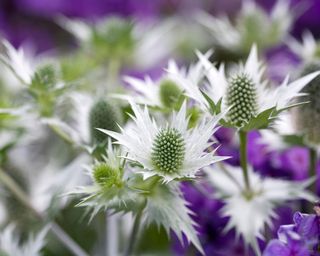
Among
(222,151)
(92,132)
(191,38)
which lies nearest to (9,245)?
(92,132)

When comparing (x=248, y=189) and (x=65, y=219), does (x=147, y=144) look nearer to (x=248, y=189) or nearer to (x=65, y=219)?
(x=248, y=189)

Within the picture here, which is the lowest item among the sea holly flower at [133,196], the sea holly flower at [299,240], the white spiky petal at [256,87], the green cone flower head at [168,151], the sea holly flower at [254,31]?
the sea holly flower at [299,240]

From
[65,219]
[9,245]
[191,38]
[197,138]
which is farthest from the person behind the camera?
[191,38]

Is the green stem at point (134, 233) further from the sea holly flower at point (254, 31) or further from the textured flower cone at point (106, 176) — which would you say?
the sea holly flower at point (254, 31)

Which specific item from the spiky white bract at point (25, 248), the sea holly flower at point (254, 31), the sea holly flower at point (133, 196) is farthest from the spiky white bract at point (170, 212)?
the sea holly flower at point (254, 31)

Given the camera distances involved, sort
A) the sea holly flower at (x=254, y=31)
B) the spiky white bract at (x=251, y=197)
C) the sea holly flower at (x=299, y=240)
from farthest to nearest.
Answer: the sea holly flower at (x=254, y=31) < the spiky white bract at (x=251, y=197) < the sea holly flower at (x=299, y=240)

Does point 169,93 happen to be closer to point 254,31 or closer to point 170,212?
point 170,212
